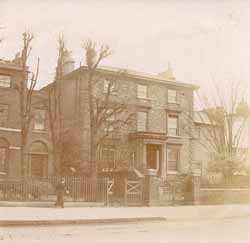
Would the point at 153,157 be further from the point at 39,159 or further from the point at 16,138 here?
the point at 16,138

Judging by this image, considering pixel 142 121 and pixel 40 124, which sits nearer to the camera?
pixel 40 124

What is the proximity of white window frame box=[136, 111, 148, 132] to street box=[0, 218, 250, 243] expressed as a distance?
409 inches

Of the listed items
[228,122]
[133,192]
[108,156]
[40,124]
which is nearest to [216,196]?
[133,192]

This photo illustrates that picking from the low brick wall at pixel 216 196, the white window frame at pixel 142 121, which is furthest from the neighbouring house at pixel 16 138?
the low brick wall at pixel 216 196

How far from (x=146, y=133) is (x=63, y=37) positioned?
34.3ft

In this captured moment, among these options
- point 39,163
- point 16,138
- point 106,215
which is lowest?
Answer: point 106,215

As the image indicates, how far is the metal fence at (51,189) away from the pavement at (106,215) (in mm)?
1267

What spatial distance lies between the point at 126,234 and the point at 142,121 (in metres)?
11.7

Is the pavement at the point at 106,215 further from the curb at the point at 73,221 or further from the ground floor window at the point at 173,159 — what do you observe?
the ground floor window at the point at 173,159

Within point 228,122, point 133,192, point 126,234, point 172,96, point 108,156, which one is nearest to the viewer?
point 126,234

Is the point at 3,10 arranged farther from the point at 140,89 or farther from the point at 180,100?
the point at 180,100

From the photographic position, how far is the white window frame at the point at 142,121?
17.0m

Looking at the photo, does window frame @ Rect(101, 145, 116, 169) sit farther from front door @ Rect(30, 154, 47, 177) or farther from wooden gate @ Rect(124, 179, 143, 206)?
wooden gate @ Rect(124, 179, 143, 206)

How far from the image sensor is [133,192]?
1065 cm
